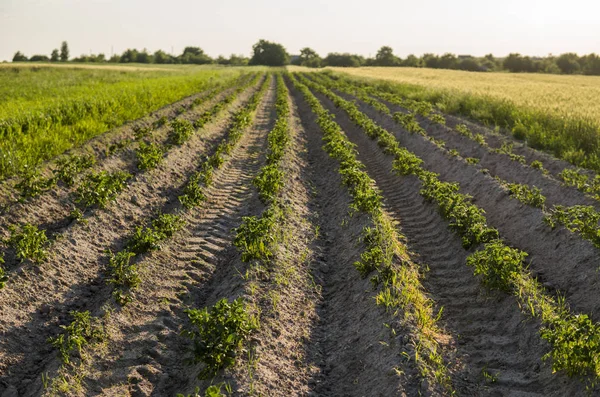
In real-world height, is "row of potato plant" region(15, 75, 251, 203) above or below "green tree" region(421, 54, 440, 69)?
below

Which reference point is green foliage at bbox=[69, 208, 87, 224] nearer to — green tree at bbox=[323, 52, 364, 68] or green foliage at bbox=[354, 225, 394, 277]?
green foliage at bbox=[354, 225, 394, 277]

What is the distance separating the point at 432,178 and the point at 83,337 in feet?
26.5

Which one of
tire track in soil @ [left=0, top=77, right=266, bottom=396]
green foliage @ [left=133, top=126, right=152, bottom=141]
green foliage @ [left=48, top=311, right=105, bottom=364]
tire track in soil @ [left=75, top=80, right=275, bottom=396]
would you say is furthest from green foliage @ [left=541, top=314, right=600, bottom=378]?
green foliage @ [left=133, top=126, right=152, bottom=141]

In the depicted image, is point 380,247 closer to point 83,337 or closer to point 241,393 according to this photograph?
point 241,393

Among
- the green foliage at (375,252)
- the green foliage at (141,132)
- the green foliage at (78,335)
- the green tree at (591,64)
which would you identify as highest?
the green tree at (591,64)

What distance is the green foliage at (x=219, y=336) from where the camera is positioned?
207 inches

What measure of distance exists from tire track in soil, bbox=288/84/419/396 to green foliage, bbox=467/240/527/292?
1.65 meters

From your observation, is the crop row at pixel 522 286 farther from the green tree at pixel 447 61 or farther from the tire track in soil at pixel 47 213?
the green tree at pixel 447 61

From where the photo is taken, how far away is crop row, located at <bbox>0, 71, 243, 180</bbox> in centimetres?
1034

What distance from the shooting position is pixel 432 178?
11086 mm

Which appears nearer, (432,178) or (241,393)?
(241,393)

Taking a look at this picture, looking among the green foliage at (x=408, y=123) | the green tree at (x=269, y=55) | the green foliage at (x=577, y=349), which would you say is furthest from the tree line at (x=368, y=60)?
the green foliage at (x=577, y=349)

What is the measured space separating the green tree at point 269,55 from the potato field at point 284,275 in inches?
4401

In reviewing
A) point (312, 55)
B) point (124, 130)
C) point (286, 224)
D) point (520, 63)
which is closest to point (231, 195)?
point (286, 224)
